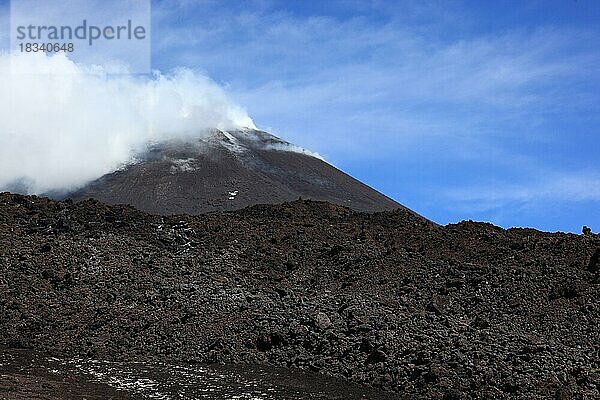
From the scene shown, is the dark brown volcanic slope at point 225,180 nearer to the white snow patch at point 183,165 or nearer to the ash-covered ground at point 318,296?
the white snow patch at point 183,165

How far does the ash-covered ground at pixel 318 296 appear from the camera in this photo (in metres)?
13.4

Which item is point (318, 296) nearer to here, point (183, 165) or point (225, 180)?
point (225, 180)

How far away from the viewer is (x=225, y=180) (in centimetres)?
5294

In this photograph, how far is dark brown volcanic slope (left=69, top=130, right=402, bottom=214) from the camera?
4994 cm

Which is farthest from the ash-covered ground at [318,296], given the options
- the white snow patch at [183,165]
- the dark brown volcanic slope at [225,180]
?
the white snow patch at [183,165]

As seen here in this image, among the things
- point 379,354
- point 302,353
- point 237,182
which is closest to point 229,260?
point 302,353

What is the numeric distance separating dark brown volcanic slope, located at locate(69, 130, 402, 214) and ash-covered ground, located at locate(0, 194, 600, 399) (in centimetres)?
2664

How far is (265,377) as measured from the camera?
44.6 feet

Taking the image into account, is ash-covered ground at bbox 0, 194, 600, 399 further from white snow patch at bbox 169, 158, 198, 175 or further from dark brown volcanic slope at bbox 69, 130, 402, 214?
white snow patch at bbox 169, 158, 198, 175

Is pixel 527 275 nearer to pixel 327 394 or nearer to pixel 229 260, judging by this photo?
pixel 327 394

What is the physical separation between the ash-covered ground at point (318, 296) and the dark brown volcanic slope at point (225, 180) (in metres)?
26.6

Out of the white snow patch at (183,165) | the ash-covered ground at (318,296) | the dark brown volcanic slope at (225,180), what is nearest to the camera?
the ash-covered ground at (318,296)

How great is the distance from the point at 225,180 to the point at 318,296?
119 feet

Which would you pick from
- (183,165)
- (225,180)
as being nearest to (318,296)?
(225,180)
